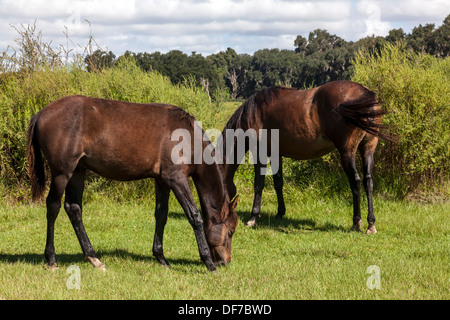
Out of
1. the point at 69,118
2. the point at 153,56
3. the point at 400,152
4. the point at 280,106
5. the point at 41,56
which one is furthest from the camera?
the point at 153,56

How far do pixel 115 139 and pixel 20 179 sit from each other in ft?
18.1

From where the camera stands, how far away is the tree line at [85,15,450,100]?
3972cm

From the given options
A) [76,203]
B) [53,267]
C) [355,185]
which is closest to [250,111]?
[355,185]

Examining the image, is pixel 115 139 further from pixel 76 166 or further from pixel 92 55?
pixel 92 55

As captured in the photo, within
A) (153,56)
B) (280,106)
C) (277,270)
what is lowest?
(277,270)

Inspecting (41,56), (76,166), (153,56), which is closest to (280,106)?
(76,166)

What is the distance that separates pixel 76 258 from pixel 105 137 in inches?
72.3

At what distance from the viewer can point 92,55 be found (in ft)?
39.1

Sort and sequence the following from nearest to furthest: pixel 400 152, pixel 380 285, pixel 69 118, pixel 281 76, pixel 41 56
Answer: pixel 380 285
pixel 69 118
pixel 400 152
pixel 41 56
pixel 281 76

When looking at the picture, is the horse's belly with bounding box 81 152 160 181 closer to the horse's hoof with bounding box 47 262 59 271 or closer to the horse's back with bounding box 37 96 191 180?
the horse's back with bounding box 37 96 191 180

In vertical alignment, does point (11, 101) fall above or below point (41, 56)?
below

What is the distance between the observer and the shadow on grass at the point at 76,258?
595 centimetres

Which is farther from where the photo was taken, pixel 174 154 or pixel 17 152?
pixel 17 152

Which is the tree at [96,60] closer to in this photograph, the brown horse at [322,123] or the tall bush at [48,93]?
the tall bush at [48,93]
